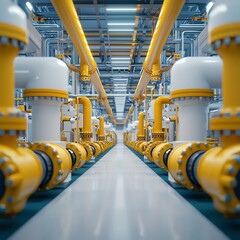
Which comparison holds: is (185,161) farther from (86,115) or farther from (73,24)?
(86,115)

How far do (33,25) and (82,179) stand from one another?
4109 mm

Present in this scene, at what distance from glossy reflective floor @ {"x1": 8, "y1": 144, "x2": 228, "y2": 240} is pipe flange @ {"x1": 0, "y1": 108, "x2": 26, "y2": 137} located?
25.0 inches

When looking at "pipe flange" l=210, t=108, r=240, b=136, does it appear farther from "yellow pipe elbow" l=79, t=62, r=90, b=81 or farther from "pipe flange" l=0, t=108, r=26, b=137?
"yellow pipe elbow" l=79, t=62, r=90, b=81

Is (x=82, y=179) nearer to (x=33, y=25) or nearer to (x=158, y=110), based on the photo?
(x=158, y=110)

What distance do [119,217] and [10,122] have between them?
45.4 inches

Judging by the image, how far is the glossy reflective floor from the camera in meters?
2.17

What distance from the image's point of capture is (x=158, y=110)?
7.22 m

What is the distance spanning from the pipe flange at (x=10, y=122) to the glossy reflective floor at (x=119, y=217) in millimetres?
634

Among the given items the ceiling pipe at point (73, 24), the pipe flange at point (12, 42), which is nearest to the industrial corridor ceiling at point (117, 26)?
the ceiling pipe at point (73, 24)

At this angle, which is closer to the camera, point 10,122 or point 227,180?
point 227,180

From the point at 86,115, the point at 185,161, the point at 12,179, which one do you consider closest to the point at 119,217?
the point at 185,161

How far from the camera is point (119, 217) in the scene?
2.68 m

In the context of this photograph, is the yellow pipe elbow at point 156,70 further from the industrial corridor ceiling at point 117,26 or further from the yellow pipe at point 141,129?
the yellow pipe at point 141,129

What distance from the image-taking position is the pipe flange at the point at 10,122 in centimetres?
206
